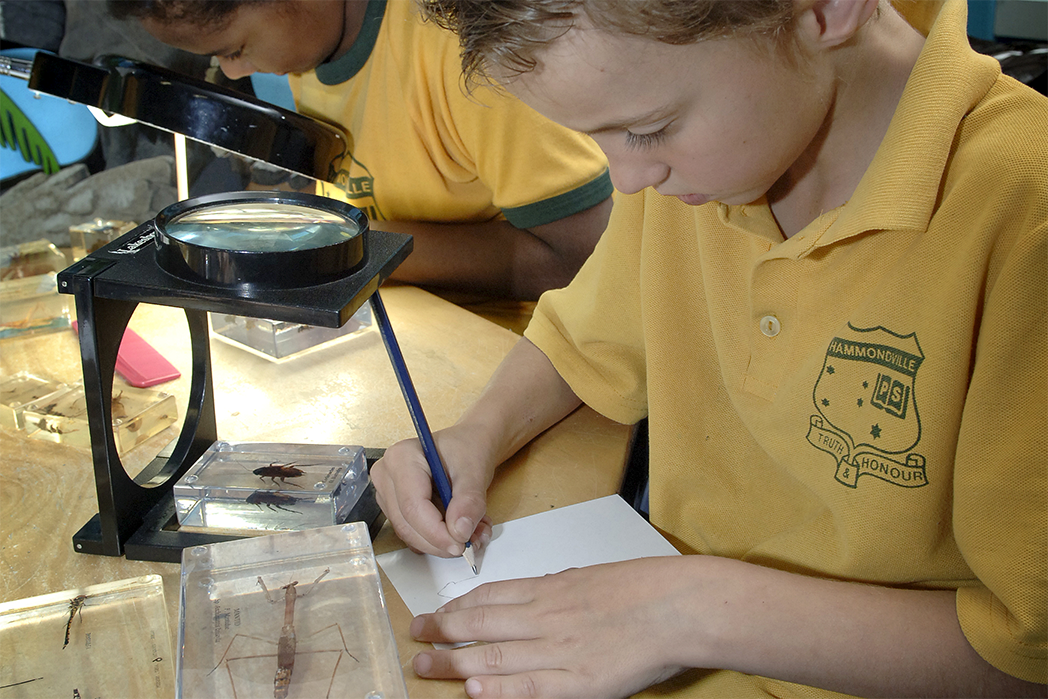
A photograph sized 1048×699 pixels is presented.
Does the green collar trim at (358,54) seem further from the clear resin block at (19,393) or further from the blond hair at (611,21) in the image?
the blond hair at (611,21)

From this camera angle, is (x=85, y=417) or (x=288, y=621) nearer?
(x=288, y=621)

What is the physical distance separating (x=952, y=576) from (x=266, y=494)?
514 mm

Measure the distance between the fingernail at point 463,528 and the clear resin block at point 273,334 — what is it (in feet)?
1.12

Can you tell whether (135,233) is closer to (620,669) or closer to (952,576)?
(620,669)

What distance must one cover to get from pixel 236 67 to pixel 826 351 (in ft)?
3.20

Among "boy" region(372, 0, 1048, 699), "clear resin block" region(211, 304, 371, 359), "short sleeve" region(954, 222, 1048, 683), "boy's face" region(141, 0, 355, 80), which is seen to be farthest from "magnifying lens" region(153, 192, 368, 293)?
"boy's face" region(141, 0, 355, 80)

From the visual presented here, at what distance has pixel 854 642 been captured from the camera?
56 centimetres

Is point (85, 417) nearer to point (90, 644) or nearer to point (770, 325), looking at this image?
point (90, 644)

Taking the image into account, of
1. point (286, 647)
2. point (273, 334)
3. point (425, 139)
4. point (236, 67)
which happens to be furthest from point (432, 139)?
point (286, 647)

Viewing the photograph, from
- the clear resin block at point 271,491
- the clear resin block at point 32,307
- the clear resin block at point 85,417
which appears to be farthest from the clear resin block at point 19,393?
the clear resin block at point 271,491

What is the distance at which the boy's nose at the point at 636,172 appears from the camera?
565mm

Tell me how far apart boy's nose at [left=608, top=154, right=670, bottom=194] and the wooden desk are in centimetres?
29

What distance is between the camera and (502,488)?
0.76 meters

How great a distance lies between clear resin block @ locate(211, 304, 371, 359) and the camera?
944 millimetres
